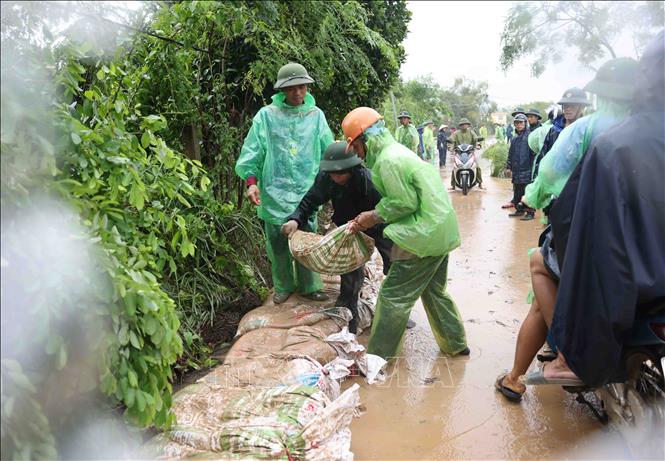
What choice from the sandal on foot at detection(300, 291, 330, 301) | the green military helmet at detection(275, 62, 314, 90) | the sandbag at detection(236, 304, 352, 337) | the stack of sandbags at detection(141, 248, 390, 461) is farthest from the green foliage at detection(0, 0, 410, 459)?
the sandal on foot at detection(300, 291, 330, 301)

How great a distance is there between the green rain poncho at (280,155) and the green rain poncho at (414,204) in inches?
40.1

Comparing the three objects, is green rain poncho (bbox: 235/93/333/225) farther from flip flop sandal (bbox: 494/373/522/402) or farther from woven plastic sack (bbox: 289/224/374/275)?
flip flop sandal (bbox: 494/373/522/402)

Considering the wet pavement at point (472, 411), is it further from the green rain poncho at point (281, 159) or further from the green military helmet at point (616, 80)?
the green military helmet at point (616, 80)

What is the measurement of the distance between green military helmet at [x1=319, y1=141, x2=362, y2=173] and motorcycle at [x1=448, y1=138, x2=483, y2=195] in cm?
817

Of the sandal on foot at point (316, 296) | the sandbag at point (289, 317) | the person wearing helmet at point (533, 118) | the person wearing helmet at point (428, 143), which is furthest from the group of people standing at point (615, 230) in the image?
the person wearing helmet at point (428, 143)

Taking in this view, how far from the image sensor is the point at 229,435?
239cm

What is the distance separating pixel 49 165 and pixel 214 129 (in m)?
3.05

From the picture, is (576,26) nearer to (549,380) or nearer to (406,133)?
(549,380)

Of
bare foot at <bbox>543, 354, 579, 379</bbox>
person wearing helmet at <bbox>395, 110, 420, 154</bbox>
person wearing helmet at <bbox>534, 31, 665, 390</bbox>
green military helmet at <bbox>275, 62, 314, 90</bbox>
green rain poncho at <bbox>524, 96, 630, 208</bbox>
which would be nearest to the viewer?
person wearing helmet at <bbox>534, 31, 665, 390</bbox>

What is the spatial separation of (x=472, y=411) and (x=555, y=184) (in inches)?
50.5

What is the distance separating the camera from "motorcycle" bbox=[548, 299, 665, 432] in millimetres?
2152

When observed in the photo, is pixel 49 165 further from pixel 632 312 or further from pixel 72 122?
pixel 632 312

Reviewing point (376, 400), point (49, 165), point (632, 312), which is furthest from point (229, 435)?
point (632, 312)

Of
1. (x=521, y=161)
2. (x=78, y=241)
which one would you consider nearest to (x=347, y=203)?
(x=78, y=241)
